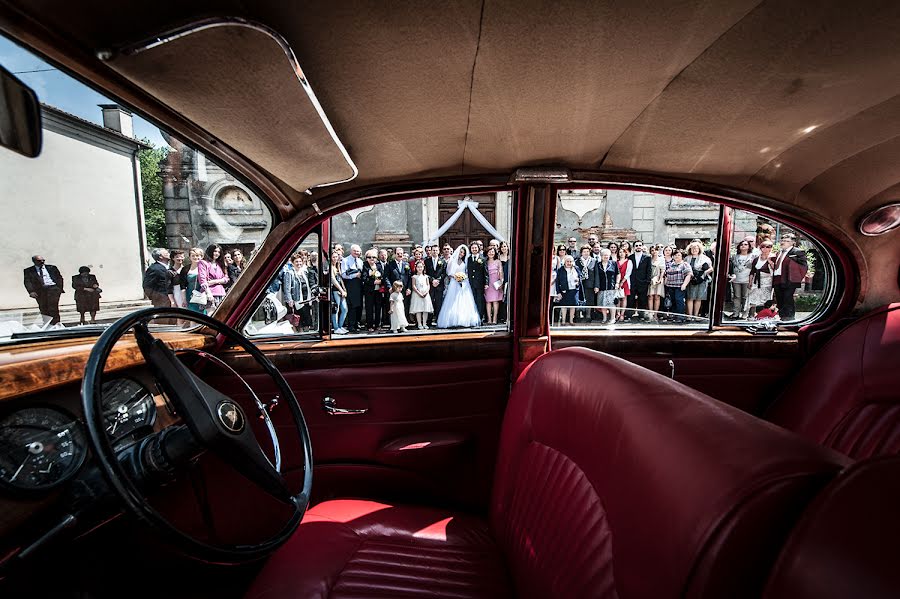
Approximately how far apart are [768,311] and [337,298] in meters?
2.41

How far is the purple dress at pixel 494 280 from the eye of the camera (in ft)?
7.66

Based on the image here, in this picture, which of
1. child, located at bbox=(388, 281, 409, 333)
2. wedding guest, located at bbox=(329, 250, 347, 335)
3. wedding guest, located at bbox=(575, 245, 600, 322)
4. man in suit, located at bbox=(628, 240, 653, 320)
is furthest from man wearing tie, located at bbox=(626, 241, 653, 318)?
wedding guest, located at bbox=(329, 250, 347, 335)

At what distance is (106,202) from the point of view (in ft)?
4.67

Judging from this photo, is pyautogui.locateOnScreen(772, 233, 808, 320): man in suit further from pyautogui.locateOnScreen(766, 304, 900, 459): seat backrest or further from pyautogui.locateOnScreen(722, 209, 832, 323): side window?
pyautogui.locateOnScreen(766, 304, 900, 459): seat backrest

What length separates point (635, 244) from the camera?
2.88m

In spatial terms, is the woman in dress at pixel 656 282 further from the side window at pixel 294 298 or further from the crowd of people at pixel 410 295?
the side window at pixel 294 298

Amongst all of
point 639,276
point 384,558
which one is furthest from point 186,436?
point 639,276

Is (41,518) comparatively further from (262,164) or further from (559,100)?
(559,100)

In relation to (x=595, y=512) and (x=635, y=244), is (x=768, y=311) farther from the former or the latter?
(x=595, y=512)

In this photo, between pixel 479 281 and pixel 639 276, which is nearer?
pixel 479 281

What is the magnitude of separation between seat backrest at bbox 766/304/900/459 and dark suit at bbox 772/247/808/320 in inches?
28.9

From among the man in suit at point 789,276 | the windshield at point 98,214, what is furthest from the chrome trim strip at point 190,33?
the man in suit at point 789,276

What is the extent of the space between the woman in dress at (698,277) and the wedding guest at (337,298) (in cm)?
189

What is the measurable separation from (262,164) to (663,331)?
2059 millimetres
